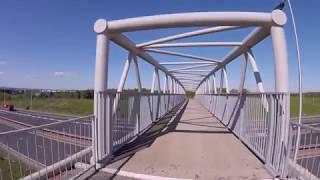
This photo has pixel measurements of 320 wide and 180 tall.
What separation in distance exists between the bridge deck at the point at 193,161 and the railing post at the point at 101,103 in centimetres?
43

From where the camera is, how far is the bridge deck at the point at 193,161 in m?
5.67

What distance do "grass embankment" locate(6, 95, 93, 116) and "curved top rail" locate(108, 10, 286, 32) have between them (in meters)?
39.7

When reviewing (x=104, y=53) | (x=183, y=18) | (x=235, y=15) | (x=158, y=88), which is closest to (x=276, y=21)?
(x=235, y=15)

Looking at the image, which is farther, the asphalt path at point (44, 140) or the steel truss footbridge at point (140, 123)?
the steel truss footbridge at point (140, 123)

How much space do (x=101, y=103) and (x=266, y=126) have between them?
3626 mm

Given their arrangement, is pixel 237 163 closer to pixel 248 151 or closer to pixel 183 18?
pixel 248 151

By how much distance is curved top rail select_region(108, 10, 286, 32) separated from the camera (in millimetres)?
6902

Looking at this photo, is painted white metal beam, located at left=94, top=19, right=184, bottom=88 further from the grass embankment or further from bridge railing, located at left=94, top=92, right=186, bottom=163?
the grass embankment

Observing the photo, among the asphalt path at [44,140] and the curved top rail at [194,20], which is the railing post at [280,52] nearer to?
the curved top rail at [194,20]

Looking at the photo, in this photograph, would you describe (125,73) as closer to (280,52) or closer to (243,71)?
(243,71)

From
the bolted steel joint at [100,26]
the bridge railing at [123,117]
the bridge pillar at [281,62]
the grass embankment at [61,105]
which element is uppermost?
the bolted steel joint at [100,26]

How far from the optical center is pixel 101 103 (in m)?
6.28

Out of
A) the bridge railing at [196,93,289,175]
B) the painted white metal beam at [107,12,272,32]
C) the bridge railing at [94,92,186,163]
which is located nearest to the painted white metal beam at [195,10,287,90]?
the painted white metal beam at [107,12,272,32]

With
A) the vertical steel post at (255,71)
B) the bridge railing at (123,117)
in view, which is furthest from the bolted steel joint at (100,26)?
the vertical steel post at (255,71)
